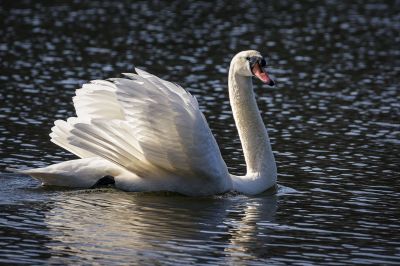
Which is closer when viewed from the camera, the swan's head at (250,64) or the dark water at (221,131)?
the dark water at (221,131)

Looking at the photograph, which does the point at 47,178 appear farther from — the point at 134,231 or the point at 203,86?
the point at 203,86

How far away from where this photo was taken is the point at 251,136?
16.1 m

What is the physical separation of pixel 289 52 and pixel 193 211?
1850 cm

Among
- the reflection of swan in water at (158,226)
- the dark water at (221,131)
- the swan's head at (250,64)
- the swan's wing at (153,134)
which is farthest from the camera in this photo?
the swan's head at (250,64)

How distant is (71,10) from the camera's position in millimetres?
40750

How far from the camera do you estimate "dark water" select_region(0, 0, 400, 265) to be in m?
12.5

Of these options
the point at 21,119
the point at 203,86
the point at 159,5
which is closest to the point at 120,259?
the point at 21,119

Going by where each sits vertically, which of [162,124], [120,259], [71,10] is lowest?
[120,259]

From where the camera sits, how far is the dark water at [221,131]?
Answer: 41.0ft

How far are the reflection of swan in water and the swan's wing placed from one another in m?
0.49

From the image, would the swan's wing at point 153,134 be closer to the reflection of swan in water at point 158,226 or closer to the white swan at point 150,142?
the white swan at point 150,142

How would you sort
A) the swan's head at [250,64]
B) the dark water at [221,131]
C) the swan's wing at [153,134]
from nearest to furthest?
1. the dark water at [221,131]
2. the swan's wing at [153,134]
3. the swan's head at [250,64]

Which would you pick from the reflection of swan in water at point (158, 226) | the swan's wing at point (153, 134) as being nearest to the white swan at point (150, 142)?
the swan's wing at point (153, 134)

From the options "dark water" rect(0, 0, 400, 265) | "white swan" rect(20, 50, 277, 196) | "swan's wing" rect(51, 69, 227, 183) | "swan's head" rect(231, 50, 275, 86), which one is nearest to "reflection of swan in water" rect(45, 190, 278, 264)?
"dark water" rect(0, 0, 400, 265)
